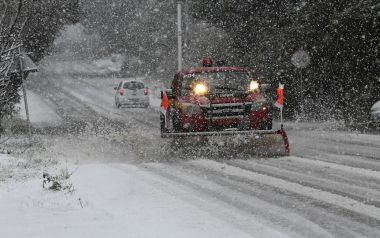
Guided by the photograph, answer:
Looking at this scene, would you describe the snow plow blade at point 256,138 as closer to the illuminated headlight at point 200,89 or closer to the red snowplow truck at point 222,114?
the red snowplow truck at point 222,114

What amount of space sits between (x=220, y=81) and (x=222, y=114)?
1110 millimetres

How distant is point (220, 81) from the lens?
12.9m

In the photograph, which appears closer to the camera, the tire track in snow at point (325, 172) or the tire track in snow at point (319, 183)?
the tire track in snow at point (319, 183)

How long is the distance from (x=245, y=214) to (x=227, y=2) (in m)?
20.4

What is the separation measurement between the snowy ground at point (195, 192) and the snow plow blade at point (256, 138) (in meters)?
0.35

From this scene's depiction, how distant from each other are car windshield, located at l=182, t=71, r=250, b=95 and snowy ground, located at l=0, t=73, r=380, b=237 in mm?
1328

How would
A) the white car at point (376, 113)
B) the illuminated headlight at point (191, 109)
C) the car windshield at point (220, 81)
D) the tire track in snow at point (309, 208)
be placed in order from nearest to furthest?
the tire track in snow at point (309, 208)
the illuminated headlight at point (191, 109)
the car windshield at point (220, 81)
the white car at point (376, 113)

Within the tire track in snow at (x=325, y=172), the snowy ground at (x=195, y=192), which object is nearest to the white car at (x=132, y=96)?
the snowy ground at (x=195, y=192)

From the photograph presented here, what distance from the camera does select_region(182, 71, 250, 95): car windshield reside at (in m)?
12.6

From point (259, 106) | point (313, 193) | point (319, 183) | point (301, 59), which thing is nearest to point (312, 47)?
point (301, 59)

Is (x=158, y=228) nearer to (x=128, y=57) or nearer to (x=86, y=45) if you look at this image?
(x=128, y=57)

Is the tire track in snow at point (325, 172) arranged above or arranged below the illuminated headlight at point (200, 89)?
below

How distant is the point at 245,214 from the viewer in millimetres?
6809

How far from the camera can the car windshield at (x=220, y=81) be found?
12.6 metres
